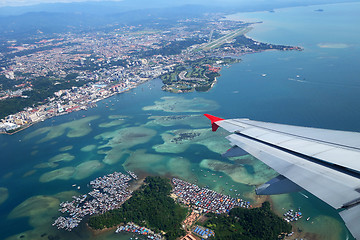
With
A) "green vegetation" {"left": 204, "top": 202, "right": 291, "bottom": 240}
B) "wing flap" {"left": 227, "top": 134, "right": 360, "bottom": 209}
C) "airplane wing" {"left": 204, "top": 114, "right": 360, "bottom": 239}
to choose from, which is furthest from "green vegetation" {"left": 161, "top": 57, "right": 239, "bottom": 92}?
"wing flap" {"left": 227, "top": 134, "right": 360, "bottom": 209}

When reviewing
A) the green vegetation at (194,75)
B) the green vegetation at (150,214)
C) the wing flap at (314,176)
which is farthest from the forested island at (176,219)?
the green vegetation at (194,75)

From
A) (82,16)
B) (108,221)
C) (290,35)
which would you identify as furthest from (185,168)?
(82,16)

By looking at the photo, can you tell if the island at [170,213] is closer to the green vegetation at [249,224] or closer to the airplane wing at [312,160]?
the green vegetation at [249,224]

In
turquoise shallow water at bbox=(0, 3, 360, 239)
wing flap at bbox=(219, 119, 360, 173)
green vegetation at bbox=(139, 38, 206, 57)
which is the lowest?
turquoise shallow water at bbox=(0, 3, 360, 239)

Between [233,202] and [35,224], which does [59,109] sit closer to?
[35,224]

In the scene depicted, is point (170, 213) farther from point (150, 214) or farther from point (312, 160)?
point (312, 160)

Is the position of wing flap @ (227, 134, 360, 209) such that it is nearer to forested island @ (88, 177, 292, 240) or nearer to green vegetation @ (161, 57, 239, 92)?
forested island @ (88, 177, 292, 240)
